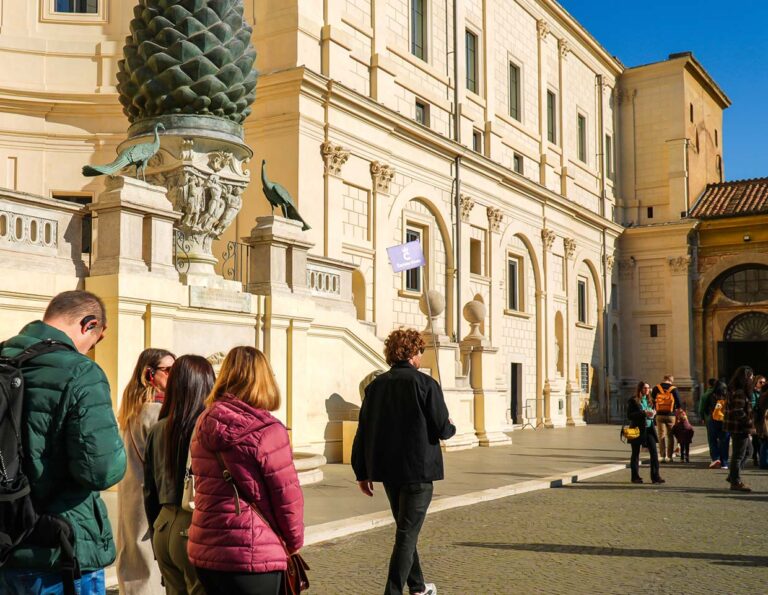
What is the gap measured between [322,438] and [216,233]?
4.41 meters

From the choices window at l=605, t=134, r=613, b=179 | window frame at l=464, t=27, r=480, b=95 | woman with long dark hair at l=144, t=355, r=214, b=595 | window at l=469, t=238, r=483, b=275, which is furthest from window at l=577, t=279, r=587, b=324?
woman with long dark hair at l=144, t=355, r=214, b=595

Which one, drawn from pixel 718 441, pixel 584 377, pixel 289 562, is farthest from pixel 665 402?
pixel 584 377

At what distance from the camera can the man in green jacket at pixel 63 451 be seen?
128 inches

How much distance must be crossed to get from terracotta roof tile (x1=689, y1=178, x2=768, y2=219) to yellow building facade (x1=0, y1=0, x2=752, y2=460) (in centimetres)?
84

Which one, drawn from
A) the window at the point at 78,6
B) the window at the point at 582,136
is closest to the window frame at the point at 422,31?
the window at the point at 78,6

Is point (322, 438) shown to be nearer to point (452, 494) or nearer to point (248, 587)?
point (452, 494)

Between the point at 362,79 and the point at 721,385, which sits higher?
the point at 362,79

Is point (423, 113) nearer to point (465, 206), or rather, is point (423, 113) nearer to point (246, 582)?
point (465, 206)

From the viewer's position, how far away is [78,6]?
75.9 ft

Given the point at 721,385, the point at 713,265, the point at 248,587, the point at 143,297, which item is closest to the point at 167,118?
the point at 143,297

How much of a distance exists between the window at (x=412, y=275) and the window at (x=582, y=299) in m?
14.0

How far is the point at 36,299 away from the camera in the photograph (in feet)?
36.2

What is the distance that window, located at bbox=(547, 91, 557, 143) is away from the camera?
3672cm

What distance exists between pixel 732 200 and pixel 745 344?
6.65m
